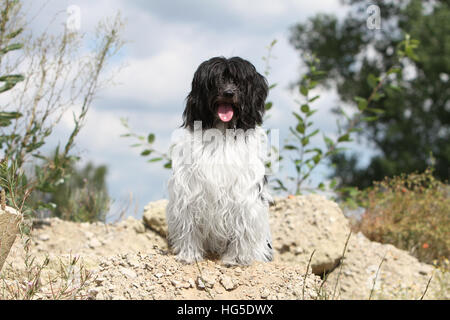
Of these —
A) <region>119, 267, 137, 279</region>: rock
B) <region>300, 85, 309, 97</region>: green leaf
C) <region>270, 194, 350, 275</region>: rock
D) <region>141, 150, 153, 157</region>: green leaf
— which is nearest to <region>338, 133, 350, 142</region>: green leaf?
<region>300, 85, 309, 97</region>: green leaf

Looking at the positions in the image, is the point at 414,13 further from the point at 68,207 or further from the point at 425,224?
the point at 68,207

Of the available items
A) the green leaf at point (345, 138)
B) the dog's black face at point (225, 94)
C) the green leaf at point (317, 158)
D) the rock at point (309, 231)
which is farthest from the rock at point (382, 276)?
the dog's black face at point (225, 94)

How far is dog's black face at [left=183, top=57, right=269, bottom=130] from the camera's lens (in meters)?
3.41

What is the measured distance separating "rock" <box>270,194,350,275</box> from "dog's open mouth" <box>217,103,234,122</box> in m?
2.29

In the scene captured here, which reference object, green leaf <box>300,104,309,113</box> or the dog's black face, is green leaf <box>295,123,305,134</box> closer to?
green leaf <box>300,104,309,113</box>

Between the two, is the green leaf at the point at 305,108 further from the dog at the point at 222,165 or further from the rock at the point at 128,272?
the rock at the point at 128,272

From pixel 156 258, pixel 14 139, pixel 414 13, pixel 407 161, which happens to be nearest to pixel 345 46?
pixel 414 13

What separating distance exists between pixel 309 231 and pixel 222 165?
2.28 metres

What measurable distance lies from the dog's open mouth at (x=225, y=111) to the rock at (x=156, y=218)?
259 cm

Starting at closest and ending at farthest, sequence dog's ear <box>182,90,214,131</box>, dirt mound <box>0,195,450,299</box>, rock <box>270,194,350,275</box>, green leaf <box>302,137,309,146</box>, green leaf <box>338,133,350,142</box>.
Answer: dirt mound <box>0,195,450,299</box>, dog's ear <box>182,90,214,131</box>, rock <box>270,194,350,275</box>, green leaf <box>302,137,309,146</box>, green leaf <box>338,133,350,142</box>

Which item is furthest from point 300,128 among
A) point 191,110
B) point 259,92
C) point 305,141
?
point 191,110

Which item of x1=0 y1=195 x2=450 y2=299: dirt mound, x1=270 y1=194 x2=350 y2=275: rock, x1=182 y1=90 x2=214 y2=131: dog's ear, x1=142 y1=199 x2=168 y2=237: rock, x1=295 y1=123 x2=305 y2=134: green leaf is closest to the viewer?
x1=0 y1=195 x2=450 y2=299: dirt mound

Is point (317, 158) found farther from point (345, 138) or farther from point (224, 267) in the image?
point (224, 267)

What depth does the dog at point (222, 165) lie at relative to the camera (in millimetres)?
3463
